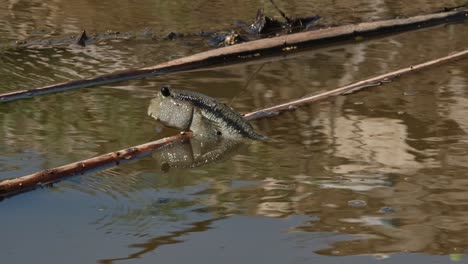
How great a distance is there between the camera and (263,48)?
7523 millimetres

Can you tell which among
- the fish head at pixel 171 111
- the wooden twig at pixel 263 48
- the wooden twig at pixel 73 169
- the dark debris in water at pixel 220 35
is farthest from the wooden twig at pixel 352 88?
the dark debris in water at pixel 220 35

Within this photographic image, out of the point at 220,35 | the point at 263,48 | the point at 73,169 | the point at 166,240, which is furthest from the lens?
the point at 220,35

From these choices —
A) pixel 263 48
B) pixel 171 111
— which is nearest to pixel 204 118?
pixel 171 111

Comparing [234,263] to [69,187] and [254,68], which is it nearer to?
[69,187]

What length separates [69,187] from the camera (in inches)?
184

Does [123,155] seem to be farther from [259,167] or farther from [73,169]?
[259,167]

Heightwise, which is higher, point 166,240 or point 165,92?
point 165,92

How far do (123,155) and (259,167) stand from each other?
0.66m

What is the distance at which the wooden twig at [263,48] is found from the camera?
661 cm

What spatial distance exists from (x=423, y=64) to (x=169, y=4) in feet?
10.6

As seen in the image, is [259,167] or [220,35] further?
[220,35]

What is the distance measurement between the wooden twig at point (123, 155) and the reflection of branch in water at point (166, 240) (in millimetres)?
754

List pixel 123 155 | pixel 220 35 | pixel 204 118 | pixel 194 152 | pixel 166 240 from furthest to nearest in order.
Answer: pixel 220 35 → pixel 204 118 → pixel 194 152 → pixel 123 155 → pixel 166 240

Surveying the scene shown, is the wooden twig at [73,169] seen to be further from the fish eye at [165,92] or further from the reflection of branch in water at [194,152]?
the fish eye at [165,92]
